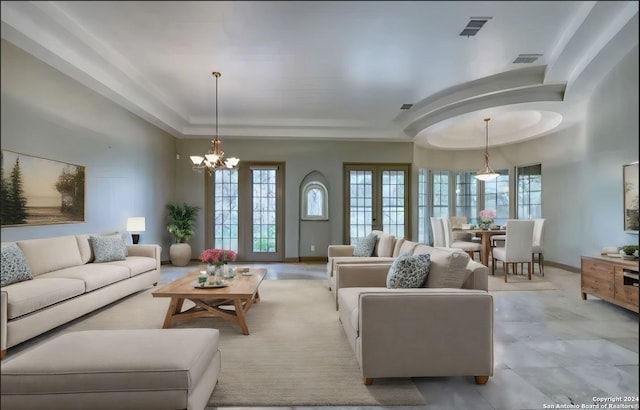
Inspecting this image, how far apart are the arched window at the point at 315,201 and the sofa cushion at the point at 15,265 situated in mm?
5038

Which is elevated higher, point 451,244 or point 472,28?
point 472,28

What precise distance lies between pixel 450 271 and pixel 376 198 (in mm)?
5305

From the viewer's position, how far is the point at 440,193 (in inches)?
337

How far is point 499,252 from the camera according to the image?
585 centimetres

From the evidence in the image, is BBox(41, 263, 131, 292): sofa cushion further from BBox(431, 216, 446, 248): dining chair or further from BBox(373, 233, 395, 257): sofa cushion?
BBox(431, 216, 446, 248): dining chair

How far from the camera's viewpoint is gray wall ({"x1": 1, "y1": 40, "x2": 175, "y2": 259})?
11.6ft

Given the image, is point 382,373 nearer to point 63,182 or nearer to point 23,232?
point 23,232

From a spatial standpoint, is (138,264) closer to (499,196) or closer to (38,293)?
(38,293)

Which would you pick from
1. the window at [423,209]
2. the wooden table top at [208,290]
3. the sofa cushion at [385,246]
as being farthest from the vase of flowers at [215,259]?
the window at [423,209]

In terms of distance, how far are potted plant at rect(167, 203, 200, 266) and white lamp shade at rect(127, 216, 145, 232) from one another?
1194 millimetres

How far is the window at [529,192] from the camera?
7.29 m

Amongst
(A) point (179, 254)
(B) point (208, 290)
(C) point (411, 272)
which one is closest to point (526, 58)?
(C) point (411, 272)

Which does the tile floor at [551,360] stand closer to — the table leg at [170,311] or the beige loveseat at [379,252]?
the table leg at [170,311]

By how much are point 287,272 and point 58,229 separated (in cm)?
350
